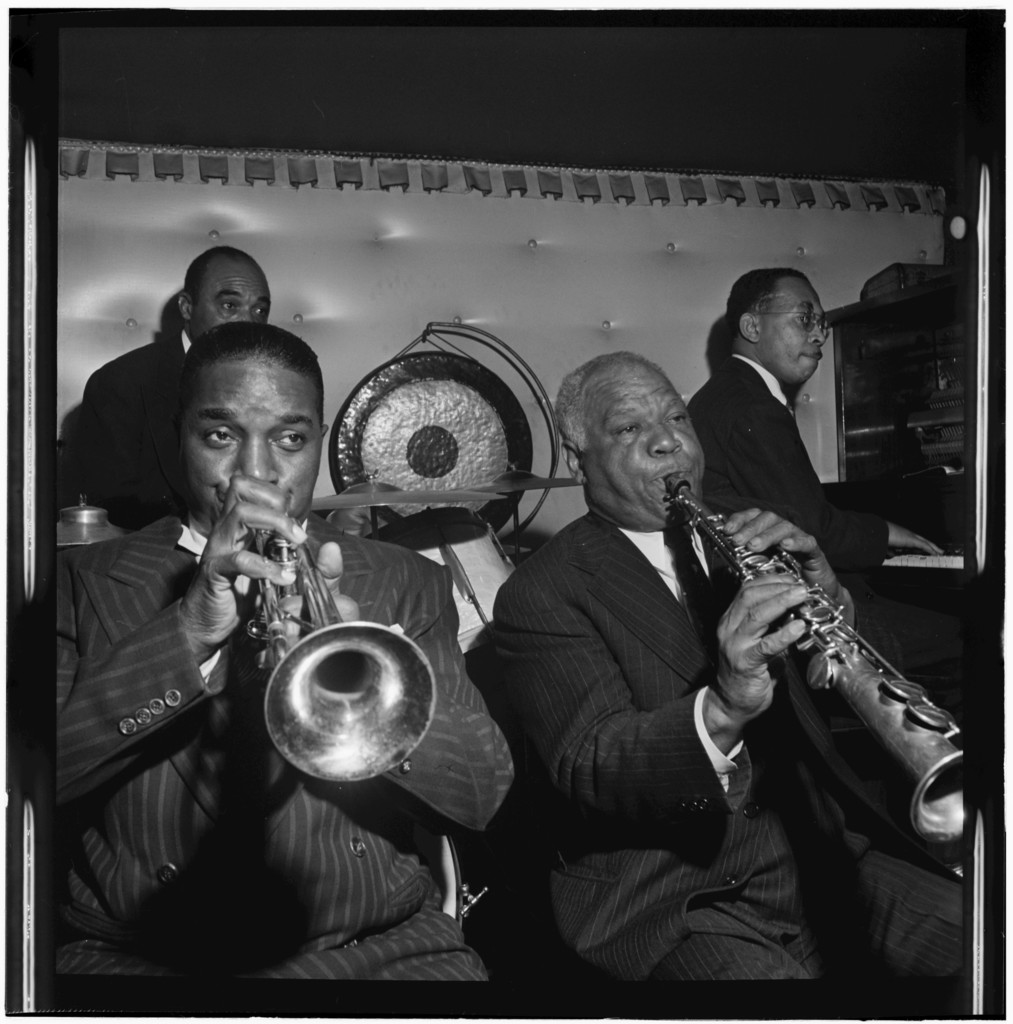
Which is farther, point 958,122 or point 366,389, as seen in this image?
point 366,389

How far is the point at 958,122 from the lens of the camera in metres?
2.09

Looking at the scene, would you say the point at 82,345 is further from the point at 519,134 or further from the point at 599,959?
the point at 599,959

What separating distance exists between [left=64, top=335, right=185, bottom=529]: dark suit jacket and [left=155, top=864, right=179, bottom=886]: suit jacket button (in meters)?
0.87

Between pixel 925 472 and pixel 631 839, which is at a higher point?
pixel 925 472

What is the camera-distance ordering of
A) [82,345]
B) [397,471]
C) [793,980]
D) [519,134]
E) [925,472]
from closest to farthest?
[793,980] → [82,345] → [925,472] → [519,134] → [397,471]

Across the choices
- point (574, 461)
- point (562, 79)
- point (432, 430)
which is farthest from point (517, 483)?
point (562, 79)

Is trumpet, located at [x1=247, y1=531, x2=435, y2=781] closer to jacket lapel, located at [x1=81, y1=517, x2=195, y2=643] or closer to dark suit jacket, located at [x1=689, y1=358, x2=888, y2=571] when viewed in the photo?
jacket lapel, located at [x1=81, y1=517, x2=195, y2=643]

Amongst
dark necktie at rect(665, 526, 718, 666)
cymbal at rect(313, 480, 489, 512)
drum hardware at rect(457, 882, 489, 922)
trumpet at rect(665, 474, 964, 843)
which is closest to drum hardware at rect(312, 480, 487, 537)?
cymbal at rect(313, 480, 489, 512)

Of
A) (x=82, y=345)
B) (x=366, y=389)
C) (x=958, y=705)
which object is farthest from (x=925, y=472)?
(x=82, y=345)

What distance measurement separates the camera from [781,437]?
2.63 meters

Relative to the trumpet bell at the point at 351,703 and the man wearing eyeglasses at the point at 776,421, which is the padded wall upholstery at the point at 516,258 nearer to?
the man wearing eyeglasses at the point at 776,421

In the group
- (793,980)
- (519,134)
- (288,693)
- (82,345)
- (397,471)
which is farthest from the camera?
(397,471)

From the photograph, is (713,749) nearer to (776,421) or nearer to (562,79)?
(776,421)

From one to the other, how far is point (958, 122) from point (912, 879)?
158 cm
